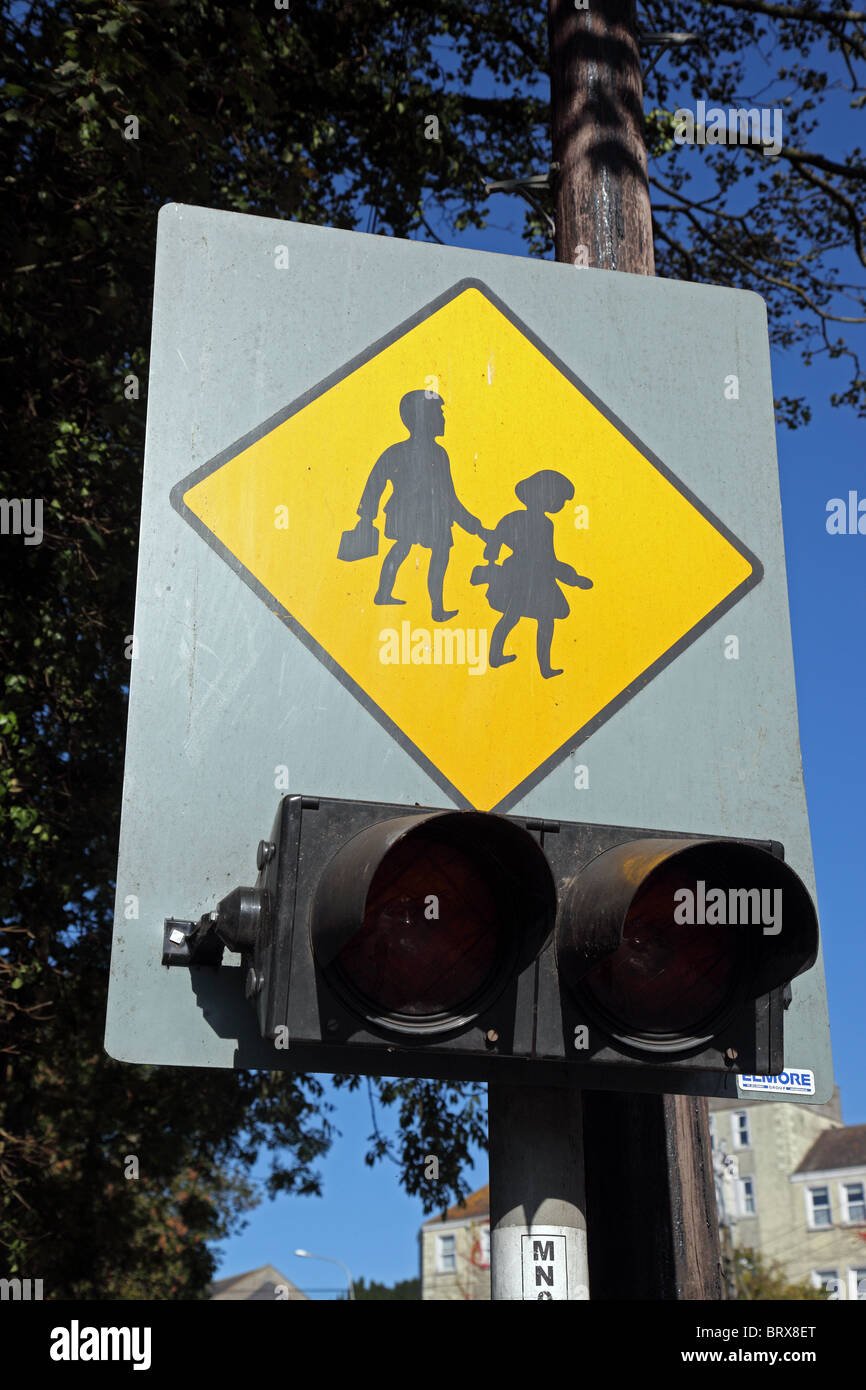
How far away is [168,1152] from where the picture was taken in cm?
1020

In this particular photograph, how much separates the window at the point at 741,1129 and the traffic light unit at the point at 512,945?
2534 inches

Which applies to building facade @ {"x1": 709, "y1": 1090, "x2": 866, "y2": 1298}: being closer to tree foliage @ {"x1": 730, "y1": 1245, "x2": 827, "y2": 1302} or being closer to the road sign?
tree foliage @ {"x1": 730, "y1": 1245, "x2": 827, "y2": 1302}

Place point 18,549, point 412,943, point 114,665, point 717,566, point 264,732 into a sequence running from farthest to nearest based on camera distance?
1. point 114,665
2. point 18,549
3. point 717,566
4. point 264,732
5. point 412,943

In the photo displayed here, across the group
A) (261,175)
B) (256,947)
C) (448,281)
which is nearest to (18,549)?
(261,175)

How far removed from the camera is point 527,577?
2439mm

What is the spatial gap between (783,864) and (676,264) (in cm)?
1006

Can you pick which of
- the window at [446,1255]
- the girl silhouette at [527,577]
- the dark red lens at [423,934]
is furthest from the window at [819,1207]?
the dark red lens at [423,934]

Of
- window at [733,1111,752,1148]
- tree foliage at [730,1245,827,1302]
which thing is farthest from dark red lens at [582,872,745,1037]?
window at [733,1111,752,1148]

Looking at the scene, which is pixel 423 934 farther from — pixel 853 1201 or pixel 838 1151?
pixel 838 1151

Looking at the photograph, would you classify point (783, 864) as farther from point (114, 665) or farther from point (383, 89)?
point (383, 89)

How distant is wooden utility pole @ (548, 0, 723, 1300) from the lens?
3041 mm

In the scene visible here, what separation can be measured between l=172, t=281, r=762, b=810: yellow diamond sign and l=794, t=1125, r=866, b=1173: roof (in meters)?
59.9

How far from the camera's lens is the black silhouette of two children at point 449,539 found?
240cm

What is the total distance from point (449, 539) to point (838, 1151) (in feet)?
204
